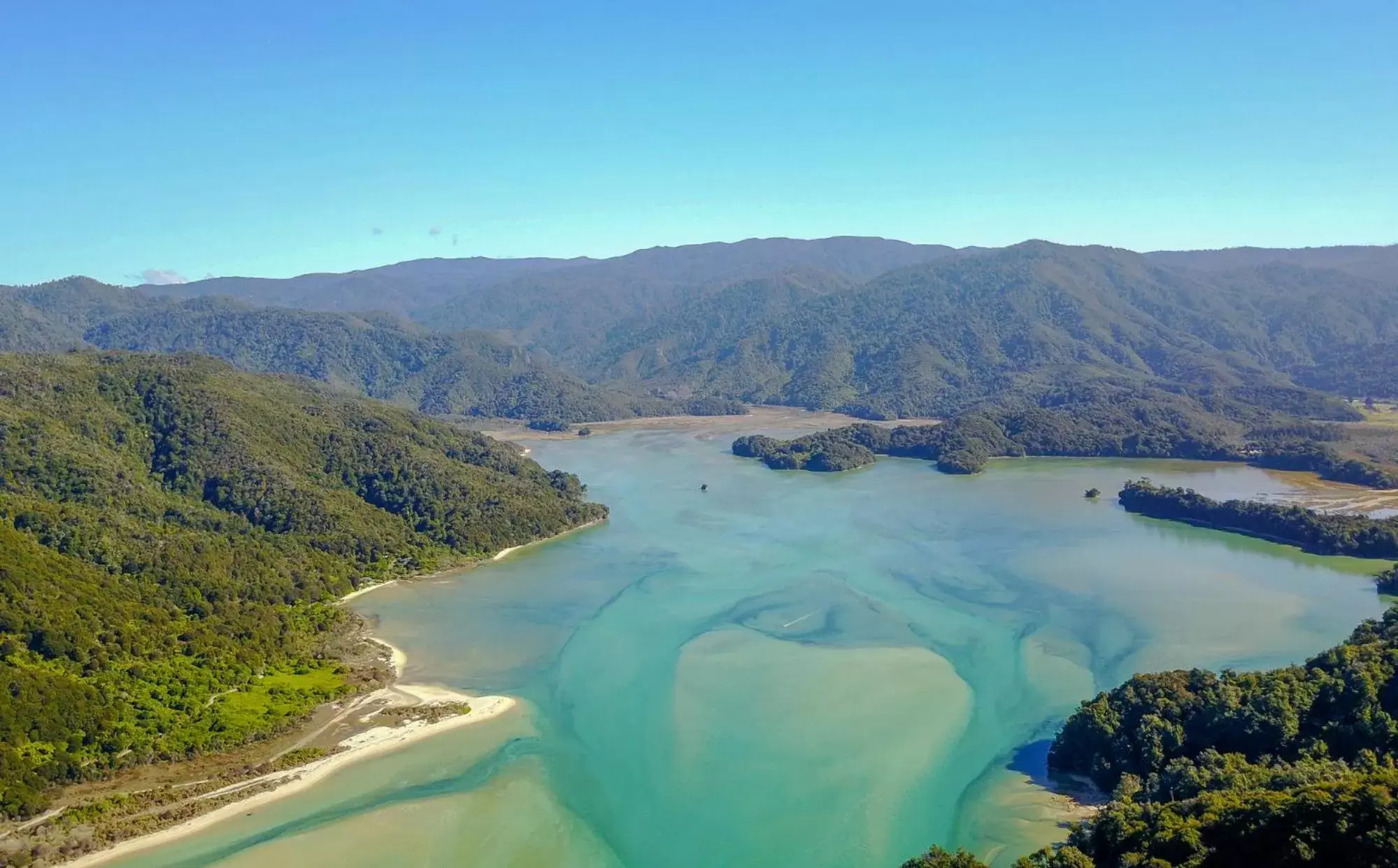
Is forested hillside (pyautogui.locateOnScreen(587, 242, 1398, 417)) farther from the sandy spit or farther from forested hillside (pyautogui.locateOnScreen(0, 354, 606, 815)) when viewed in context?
the sandy spit

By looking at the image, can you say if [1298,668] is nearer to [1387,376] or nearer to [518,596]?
[518,596]

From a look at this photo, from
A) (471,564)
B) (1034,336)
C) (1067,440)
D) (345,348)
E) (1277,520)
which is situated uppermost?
(345,348)

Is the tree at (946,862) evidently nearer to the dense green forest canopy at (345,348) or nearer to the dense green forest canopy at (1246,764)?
the dense green forest canopy at (1246,764)

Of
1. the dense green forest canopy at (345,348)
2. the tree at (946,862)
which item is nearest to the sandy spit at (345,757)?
the tree at (946,862)

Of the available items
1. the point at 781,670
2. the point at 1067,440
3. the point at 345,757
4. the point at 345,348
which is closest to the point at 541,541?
the point at 781,670

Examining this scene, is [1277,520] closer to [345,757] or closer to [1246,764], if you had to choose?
[1246,764]

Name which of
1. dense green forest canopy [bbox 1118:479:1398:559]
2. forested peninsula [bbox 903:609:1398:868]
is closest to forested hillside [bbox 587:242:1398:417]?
dense green forest canopy [bbox 1118:479:1398:559]

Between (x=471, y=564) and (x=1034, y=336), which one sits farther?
(x=1034, y=336)

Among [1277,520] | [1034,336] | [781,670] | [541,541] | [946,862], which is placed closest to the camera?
[946,862]
